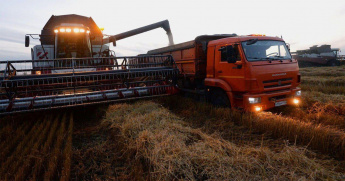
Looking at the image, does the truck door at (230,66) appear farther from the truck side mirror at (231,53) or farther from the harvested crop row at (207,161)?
the harvested crop row at (207,161)

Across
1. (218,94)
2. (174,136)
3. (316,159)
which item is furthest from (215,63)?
(316,159)

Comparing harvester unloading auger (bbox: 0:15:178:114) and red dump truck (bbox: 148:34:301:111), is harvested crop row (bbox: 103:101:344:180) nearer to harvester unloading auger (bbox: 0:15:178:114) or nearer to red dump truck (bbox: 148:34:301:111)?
red dump truck (bbox: 148:34:301:111)

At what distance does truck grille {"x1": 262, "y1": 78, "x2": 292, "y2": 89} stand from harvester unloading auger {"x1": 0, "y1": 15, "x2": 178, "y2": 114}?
9.38ft

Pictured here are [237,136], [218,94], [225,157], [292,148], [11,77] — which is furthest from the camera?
[218,94]

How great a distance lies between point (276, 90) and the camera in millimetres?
5172

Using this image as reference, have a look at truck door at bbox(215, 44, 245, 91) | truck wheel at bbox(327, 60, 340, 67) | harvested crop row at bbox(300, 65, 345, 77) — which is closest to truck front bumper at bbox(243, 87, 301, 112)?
truck door at bbox(215, 44, 245, 91)

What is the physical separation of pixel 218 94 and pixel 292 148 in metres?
3.06

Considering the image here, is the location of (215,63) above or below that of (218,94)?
above

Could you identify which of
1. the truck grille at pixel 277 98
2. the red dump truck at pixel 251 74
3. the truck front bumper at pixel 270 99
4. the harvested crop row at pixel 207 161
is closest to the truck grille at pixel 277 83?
the red dump truck at pixel 251 74

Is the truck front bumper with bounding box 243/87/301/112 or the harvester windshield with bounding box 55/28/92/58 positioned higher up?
the harvester windshield with bounding box 55/28/92/58

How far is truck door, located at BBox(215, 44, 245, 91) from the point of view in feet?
16.7

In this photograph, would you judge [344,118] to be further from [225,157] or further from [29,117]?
[29,117]

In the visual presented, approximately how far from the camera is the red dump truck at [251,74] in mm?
4871

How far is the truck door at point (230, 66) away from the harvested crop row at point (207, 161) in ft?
6.32
